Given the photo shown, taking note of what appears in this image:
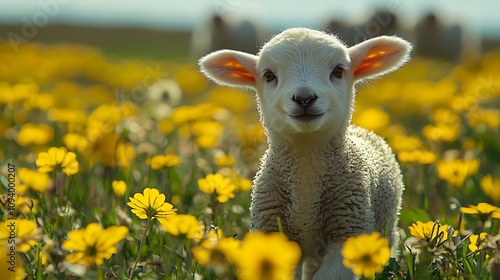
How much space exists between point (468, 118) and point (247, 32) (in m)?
13.5

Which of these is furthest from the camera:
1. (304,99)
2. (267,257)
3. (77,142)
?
(77,142)

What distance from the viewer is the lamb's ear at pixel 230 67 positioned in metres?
3.75

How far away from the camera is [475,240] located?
9.75 ft

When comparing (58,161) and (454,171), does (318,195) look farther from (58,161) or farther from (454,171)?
(58,161)

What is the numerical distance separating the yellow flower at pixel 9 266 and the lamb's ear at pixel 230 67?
1483 mm

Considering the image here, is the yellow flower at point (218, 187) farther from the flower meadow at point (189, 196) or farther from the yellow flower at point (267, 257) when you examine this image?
the yellow flower at point (267, 257)

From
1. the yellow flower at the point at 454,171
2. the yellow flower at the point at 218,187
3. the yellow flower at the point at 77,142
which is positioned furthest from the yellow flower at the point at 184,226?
the yellow flower at the point at 77,142

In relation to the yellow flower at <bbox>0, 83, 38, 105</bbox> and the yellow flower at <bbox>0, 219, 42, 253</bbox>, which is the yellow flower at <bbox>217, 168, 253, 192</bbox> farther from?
the yellow flower at <bbox>0, 83, 38, 105</bbox>

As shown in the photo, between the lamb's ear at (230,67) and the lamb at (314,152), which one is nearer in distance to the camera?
the lamb at (314,152)

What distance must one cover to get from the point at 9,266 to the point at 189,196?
179cm

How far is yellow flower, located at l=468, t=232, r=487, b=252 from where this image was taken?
115 inches

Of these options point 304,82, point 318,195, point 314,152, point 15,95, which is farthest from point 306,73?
point 15,95

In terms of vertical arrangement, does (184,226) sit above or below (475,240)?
above

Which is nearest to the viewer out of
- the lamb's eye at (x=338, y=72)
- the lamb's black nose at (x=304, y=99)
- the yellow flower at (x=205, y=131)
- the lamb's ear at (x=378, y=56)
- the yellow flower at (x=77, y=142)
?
the lamb's black nose at (x=304, y=99)
